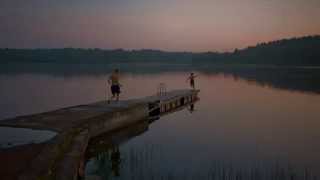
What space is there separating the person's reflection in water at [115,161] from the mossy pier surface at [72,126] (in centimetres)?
122

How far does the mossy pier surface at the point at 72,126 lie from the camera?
10120 mm

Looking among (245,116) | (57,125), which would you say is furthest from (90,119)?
(245,116)

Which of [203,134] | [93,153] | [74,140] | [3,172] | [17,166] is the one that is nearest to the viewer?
[3,172]

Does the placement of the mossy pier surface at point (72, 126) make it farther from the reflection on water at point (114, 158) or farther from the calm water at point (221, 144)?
the calm water at point (221, 144)

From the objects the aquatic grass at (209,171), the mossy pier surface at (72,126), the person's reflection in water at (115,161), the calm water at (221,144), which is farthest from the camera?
the calm water at (221,144)

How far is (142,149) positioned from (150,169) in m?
4.03

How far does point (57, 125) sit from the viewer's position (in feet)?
58.5

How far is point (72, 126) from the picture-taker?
57.3ft

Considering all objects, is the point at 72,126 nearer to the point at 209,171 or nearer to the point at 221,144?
the point at 209,171

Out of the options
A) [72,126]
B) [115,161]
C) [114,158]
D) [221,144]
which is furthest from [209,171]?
[72,126]

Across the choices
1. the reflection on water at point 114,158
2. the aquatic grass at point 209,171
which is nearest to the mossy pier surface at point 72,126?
the reflection on water at point 114,158

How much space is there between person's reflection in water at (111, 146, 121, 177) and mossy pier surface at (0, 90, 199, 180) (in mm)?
1217

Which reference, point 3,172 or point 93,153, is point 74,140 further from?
point 3,172

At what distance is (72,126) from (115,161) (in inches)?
91.0
